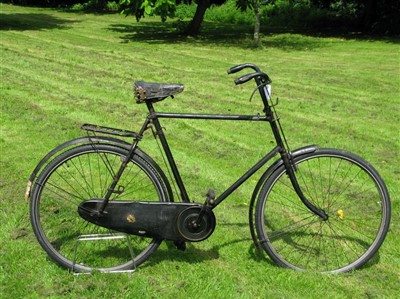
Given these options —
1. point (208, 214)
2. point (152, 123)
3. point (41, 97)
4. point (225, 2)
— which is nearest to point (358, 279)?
point (208, 214)

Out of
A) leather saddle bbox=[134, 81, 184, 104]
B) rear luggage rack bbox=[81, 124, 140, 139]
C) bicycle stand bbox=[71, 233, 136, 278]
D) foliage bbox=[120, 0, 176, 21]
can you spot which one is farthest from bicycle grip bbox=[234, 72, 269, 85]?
foliage bbox=[120, 0, 176, 21]

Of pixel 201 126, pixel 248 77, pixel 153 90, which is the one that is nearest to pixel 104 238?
pixel 153 90

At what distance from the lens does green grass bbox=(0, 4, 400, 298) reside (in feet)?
12.1

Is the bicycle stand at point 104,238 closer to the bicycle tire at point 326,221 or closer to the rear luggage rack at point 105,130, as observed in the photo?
the rear luggage rack at point 105,130

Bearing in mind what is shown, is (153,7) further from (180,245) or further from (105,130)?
(180,245)

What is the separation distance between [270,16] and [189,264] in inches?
1132

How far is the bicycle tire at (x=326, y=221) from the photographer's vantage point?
373 cm

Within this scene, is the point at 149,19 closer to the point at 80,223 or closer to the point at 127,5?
the point at 127,5

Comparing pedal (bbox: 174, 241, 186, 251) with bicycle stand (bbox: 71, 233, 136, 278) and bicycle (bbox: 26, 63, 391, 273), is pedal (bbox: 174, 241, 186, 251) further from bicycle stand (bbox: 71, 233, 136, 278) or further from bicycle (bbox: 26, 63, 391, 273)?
bicycle stand (bbox: 71, 233, 136, 278)

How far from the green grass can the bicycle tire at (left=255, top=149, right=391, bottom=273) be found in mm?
190

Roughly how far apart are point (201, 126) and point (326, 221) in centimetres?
385

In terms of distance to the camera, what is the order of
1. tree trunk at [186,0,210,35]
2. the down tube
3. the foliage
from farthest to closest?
tree trunk at [186,0,210,35] < the foliage < the down tube

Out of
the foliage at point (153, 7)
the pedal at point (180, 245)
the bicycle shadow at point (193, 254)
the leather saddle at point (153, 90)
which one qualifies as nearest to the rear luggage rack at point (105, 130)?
the leather saddle at point (153, 90)

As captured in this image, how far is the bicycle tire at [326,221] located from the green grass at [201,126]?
0.62ft
